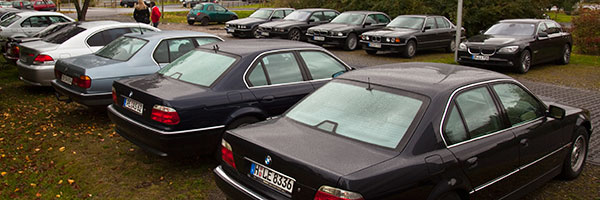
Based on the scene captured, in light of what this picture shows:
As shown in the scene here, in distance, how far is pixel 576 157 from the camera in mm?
5438

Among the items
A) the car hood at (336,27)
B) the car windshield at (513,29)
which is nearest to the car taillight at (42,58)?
the car hood at (336,27)

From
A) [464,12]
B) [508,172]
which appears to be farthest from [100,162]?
[464,12]

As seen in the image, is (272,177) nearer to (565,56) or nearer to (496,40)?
(496,40)

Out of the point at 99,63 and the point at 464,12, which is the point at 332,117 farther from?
the point at 464,12

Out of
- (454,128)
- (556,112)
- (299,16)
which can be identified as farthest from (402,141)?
(299,16)

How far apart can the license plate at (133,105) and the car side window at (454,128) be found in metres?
3.39

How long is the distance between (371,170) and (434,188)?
553mm

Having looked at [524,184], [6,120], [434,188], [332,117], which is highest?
[332,117]

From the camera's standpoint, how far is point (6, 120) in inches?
312

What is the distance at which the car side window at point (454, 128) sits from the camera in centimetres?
360

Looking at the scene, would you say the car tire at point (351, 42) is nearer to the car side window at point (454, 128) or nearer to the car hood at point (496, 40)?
the car hood at point (496, 40)

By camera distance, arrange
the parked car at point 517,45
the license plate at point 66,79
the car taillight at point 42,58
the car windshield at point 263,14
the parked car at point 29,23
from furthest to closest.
A: the car windshield at point 263,14 → the parked car at point 29,23 → the parked car at point 517,45 → the car taillight at point 42,58 → the license plate at point 66,79

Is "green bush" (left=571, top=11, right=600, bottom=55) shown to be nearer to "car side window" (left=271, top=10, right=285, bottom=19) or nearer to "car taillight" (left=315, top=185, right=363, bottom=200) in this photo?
"car side window" (left=271, top=10, right=285, bottom=19)

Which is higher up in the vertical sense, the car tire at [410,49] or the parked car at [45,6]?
the car tire at [410,49]
